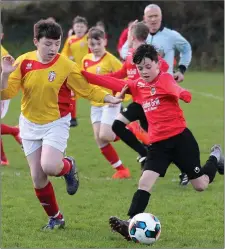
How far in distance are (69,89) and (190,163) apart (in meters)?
1.31

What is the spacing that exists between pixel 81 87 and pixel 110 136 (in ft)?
10.1

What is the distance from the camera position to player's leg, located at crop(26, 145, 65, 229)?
6.50 metres

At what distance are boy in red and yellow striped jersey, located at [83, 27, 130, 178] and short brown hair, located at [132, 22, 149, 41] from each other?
0.87 metres

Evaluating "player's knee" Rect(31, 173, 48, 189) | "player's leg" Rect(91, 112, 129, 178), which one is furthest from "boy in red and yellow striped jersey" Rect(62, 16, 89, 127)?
"player's knee" Rect(31, 173, 48, 189)

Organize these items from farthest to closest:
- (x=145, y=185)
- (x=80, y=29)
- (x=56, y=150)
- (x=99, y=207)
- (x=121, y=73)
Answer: (x=80, y=29), (x=121, y=73), (x=99, y=207), (x=56, y=150), (x=145, y=185)

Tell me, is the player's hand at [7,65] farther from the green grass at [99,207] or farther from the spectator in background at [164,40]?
the spectator in background at [164,40]

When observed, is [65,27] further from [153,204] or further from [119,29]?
[153,204]

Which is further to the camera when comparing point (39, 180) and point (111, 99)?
point (111, 99)

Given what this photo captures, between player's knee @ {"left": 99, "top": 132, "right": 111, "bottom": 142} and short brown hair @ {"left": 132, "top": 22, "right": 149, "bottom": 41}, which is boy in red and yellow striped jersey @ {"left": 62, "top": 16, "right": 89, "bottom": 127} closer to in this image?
player's knee @ {"left": 99, "top": 132, "right": 111, "bottom": 142}

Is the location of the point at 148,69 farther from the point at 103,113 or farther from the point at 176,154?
the point at 103,113

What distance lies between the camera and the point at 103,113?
978cm

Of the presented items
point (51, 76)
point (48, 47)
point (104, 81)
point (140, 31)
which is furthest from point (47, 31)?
point (140, 31)

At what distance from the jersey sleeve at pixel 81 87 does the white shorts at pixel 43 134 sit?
301 mm

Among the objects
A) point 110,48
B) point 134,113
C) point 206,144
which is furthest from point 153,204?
point 110,48
